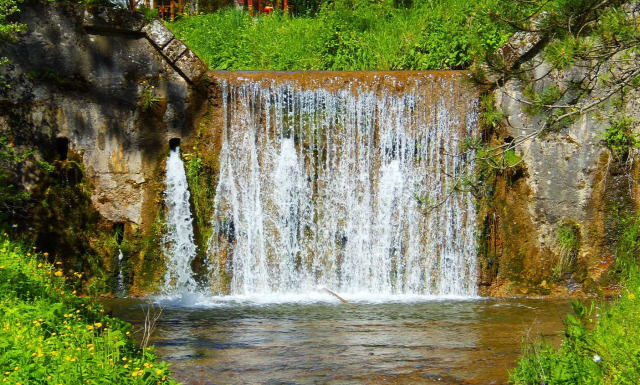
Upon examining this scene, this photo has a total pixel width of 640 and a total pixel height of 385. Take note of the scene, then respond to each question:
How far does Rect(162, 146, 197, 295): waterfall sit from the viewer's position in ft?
30.3

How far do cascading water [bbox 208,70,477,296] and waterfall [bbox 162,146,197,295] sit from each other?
0.33 m

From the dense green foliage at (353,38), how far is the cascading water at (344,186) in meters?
1.68

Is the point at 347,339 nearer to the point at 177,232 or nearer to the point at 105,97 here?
the point at 177,232

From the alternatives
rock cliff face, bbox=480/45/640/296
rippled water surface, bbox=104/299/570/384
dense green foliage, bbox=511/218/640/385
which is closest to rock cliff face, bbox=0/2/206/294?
rippled water surface, bbox=104/299/570/384

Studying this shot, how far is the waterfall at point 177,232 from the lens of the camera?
30.3ft

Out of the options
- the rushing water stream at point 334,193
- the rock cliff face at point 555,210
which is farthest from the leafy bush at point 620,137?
the rushing water stream at point 334,193

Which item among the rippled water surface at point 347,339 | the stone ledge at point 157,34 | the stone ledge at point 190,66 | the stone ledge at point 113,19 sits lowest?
the rippled water surface at point 347,339

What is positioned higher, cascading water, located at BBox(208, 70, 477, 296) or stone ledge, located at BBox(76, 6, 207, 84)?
stone ledge, located at BBox(76, 6, 207, 84)

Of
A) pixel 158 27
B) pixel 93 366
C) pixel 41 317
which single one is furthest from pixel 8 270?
pixel 158 27

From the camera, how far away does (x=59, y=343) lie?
515 cm

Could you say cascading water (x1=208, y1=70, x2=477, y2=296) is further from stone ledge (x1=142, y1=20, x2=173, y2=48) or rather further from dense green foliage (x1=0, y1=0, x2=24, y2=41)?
dense green foliage (x1=0, y1=0, x2=24, y2=41)

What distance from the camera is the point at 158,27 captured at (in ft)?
29.7

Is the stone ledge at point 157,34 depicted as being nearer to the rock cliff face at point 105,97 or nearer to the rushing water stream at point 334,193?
the rock cliff face at point 105,97

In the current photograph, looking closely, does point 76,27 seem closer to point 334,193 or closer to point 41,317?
point 334,193
